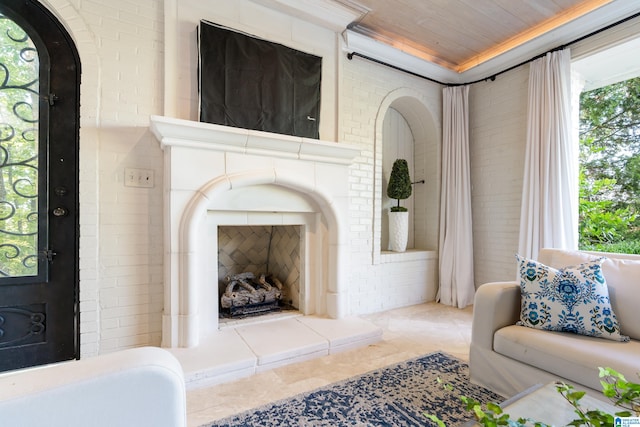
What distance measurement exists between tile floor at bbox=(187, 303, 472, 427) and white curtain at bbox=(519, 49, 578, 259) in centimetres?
110

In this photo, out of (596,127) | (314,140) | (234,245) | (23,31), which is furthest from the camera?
(596,127)

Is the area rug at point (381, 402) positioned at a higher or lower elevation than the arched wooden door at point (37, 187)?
lower

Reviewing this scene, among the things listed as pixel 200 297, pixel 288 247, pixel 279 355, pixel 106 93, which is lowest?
pixel 279 355

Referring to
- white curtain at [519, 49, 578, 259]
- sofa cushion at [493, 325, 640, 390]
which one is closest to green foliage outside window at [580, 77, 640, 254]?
white curtain at [519, 49, 578, 259]

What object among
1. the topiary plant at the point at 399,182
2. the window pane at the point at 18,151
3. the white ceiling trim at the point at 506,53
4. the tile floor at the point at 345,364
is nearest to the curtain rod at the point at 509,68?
the white ceiling trim at the point at 506,53

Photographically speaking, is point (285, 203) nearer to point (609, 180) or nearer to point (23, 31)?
point (23, 31)

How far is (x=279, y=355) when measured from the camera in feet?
→ 6.59

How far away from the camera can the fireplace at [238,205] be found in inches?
80.7

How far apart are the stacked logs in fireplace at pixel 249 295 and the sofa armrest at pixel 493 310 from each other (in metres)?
1.69

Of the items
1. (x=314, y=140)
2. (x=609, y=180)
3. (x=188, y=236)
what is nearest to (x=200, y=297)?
(x=188, y=236)

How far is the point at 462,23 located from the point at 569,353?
279 centimetres

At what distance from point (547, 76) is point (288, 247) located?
2908mm

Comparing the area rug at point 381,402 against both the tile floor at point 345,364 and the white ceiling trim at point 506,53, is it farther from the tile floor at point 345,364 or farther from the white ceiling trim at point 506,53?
the white ceiling trim at point 506,53

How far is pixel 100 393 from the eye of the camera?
68cm
